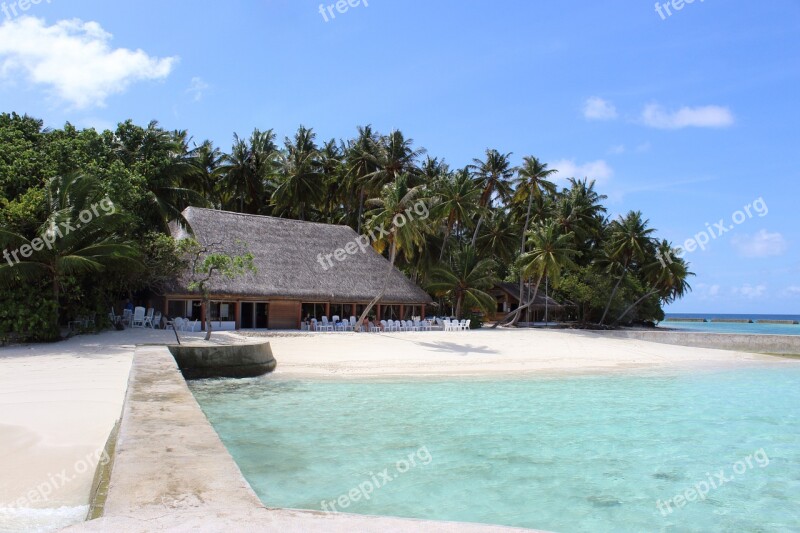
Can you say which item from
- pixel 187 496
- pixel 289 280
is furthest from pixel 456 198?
pixel 187 496

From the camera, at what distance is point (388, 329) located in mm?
25219

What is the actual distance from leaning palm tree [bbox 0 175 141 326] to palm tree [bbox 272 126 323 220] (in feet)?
63.4

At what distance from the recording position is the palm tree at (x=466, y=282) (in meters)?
29.7

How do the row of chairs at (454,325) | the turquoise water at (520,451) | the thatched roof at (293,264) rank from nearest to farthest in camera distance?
the turquoise water at (520,451) → the thatched roof at (293,264) → the row of chairs at (454,325)

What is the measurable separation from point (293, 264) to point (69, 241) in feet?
33.3

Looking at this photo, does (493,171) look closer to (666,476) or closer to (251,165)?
(251,165)

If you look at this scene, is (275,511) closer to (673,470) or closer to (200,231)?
(673,470)

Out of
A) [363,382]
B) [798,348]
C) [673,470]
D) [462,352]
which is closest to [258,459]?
[673,470]

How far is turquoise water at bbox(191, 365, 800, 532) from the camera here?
607cm

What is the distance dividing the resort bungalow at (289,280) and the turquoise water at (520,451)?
910 cm

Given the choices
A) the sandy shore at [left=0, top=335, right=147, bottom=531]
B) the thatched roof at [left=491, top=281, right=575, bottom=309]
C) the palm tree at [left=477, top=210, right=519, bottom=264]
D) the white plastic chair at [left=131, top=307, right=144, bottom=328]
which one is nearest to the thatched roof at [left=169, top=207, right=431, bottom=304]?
the white plastic chair at [left=131, top=307, right=144, bottom=328]

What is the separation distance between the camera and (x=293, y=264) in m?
25.3

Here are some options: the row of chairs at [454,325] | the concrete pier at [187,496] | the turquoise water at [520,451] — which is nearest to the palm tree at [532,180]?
the row of chairs at [454,325]

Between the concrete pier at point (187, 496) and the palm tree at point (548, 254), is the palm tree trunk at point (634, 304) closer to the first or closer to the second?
the palm tree at point (548, 254)
